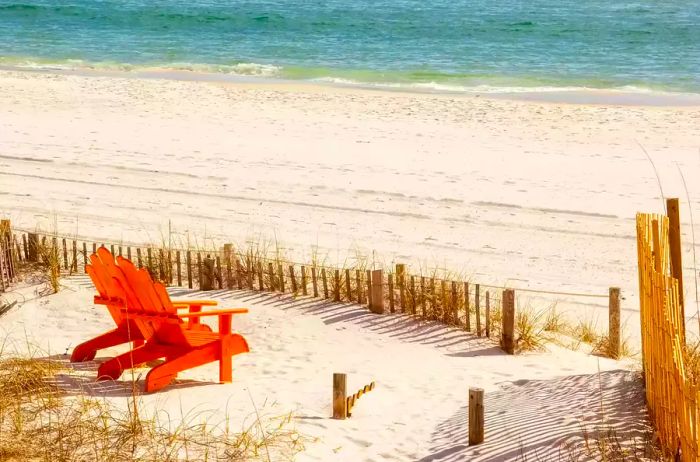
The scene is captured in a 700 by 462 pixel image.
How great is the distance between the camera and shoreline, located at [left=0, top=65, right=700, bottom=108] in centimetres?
2366

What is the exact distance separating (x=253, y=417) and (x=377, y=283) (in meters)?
2.58

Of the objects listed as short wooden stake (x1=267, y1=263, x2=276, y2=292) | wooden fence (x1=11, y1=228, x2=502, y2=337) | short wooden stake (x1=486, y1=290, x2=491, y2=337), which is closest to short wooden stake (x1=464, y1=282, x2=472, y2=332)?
wooden fence (x1=11, y1=228, x2=502, y2=337)

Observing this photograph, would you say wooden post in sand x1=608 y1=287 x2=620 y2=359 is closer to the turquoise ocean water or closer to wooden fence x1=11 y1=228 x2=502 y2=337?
wooden fence x1=11 y1=228 x2=502 y2=337

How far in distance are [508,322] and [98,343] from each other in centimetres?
300

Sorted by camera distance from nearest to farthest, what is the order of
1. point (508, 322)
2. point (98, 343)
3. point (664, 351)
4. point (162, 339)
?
point (664, 351), point (162, 339), point (98, 343), point (508, 322)

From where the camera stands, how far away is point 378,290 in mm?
8727

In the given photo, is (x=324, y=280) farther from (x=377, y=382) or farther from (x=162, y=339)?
(x=162, y=339)

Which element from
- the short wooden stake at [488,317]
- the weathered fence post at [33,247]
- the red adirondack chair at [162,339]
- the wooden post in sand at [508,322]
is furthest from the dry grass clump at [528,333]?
the weathered fence post at [33,247]

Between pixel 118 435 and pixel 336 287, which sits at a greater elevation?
pixel 336 287

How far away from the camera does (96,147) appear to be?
16.5 metres

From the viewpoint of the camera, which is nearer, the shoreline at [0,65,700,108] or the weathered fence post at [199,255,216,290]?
the weathered fence post at [199,255,216,290]

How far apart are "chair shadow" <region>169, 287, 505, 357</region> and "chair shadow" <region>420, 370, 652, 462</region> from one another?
0.98 metres

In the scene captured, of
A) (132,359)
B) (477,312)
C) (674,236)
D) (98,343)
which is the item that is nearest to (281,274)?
(477,312)

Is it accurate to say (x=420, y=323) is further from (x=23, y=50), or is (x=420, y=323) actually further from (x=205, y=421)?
(x=23, y=50)
